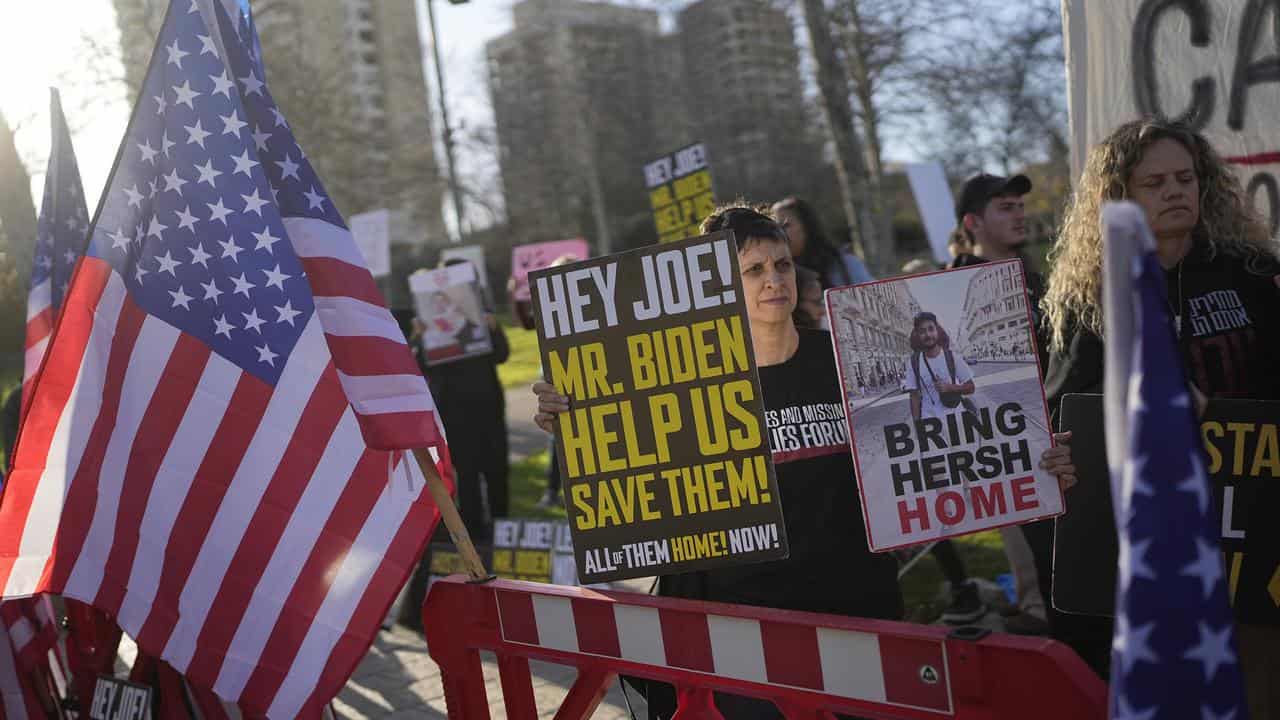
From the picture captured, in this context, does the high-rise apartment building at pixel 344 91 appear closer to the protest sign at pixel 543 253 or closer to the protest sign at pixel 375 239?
the protest sign at pixel 375 239

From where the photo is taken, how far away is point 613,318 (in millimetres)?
2838

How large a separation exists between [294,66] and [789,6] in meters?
12.1

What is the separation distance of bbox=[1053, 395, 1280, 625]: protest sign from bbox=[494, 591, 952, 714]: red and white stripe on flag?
0.73 m

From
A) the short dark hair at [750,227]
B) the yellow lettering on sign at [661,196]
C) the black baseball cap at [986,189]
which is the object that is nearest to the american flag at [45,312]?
the short dark hair at [750,227]

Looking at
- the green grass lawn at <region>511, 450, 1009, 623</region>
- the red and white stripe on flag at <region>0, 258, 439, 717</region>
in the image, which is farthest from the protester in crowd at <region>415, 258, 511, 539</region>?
the red and white stripe on flag at <region>0, 258, 439, 717</region>

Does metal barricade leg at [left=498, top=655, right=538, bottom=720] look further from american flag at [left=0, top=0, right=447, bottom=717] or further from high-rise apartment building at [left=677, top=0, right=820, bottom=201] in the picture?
high-rise apartment building at [left=677, top=0, right=820, bottom=201]

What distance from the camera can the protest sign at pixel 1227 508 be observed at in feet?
A: 9.01

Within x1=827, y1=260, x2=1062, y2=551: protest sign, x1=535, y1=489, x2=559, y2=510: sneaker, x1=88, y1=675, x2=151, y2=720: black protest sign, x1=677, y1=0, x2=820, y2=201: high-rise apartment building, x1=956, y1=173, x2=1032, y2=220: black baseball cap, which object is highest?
x1=677, y1=0, x2=820, y2=201: high-rise apartment building

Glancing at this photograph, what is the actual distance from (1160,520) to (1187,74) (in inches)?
145

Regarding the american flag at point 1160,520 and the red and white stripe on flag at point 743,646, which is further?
the red and white stripe on flag at point 743,646

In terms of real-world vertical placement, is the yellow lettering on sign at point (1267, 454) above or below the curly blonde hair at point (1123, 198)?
below

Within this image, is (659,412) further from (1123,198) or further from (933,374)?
(1123,198)

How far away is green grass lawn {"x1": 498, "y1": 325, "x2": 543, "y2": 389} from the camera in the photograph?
24031mm

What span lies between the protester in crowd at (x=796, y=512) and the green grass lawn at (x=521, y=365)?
16.6m
